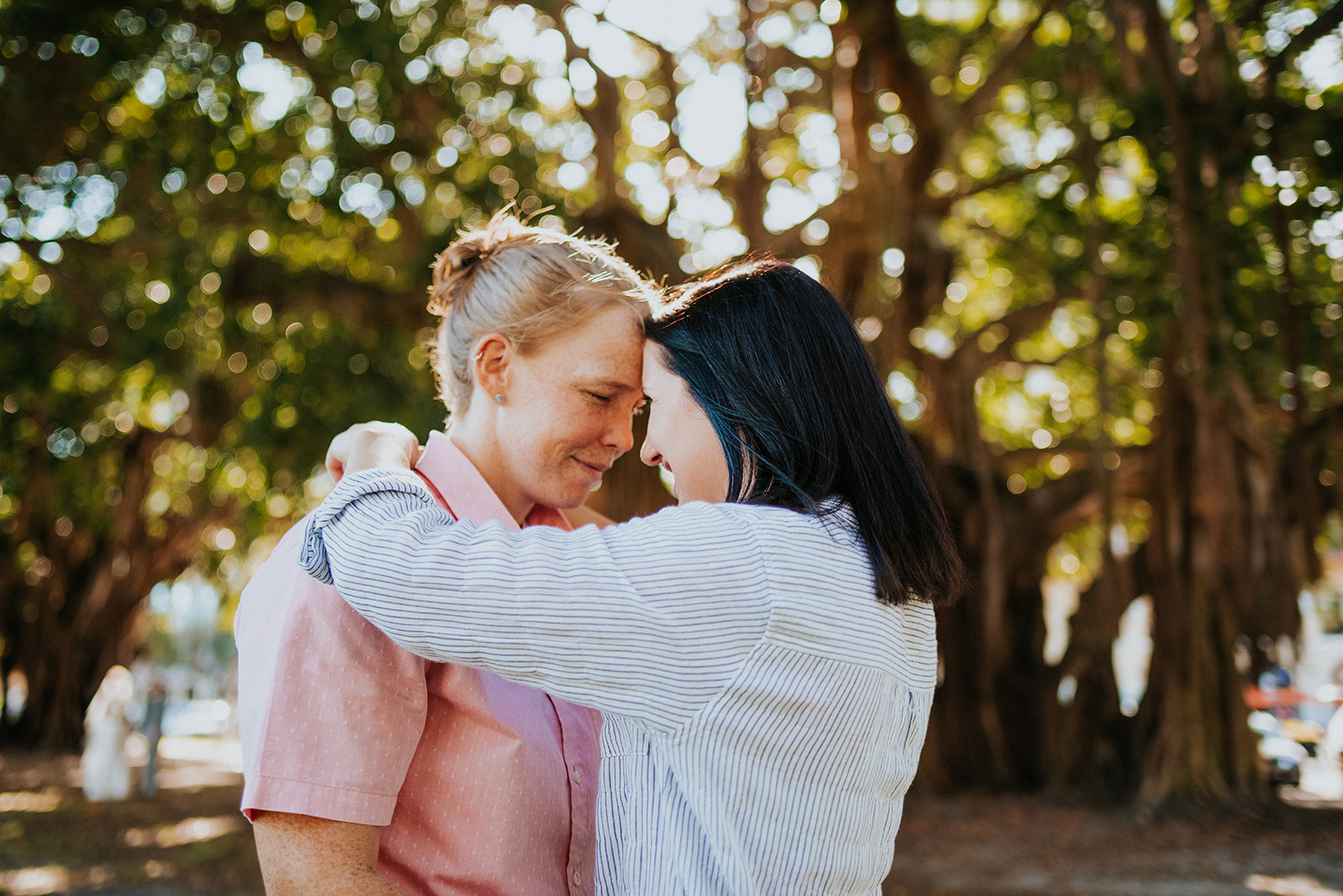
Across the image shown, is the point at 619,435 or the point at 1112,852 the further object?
the point at 1112,852

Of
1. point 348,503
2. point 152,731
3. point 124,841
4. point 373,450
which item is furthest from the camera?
point 152,731

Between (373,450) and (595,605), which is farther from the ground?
(373,450)

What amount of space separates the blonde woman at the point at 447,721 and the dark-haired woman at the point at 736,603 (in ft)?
0.51

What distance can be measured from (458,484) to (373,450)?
169 mm

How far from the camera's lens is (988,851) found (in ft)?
26.2

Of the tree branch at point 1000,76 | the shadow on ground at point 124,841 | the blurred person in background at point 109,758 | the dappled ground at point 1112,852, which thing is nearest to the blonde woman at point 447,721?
the dappled ground at point 1112,852

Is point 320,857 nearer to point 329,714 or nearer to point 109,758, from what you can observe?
point 329,714

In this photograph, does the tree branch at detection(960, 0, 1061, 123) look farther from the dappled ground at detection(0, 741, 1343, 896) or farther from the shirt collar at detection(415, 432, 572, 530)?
the shirt collar at detection(415, 432, 572, 530)

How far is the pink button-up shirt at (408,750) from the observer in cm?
125

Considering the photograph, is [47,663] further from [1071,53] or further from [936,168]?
[1071,53]

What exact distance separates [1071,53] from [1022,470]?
16.4 ft

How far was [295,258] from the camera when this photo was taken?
8953 mm

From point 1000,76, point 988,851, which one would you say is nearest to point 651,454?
point 1000,76

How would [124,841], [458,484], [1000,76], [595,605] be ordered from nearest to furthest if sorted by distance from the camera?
[595,605], [458,484], [1000,76], [124,841]
